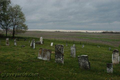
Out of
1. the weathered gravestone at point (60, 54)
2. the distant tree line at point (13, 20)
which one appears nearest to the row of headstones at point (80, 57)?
the weathered gravestone at point (60, 54)

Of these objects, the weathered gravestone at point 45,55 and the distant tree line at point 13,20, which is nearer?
the weathered gravestone at point 45,55

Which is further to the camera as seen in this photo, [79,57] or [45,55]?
[45,55]

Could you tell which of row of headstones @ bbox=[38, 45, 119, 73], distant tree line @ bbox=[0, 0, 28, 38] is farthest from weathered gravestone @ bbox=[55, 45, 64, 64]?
distant tree line @ bbox=[0, 0, 28, 38]

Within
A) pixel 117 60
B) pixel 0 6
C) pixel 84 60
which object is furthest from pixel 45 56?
pixel 0 6

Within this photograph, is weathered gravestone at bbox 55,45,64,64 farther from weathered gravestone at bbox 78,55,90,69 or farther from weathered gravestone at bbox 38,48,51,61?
weathered gravestone at bbox 78,55,90,69

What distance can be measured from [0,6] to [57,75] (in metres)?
44.3

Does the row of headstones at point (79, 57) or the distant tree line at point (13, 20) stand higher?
the distant tree line at point (13, 20)

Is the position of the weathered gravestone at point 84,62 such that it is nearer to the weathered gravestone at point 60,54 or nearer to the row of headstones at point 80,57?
the row of headstones at point 80,57

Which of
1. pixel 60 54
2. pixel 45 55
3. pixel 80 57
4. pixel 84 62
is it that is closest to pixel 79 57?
pixel 80 57

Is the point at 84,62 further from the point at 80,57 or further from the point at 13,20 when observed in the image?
the point at 13,20

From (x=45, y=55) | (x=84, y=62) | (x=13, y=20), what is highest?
(x=13, y=20)

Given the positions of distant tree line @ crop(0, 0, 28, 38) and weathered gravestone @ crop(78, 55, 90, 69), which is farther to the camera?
distant tree line @ crop(0, 0, 28, 38)

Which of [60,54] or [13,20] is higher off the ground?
[13,20]

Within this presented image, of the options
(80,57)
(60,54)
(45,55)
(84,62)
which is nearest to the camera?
(84,62)
